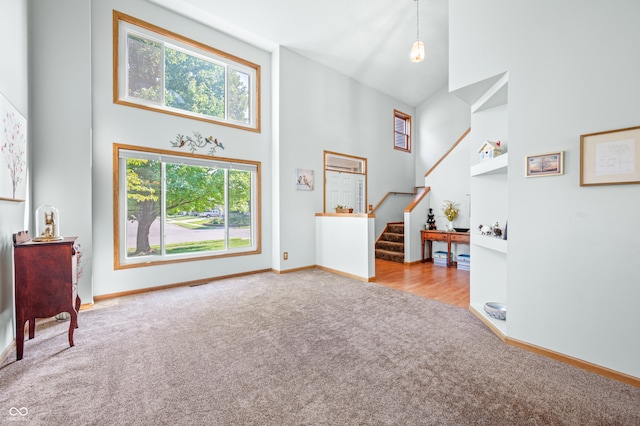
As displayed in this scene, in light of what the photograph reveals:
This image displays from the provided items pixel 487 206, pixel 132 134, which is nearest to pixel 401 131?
pixel 487 206

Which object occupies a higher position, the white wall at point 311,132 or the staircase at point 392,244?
the white wall at point 311,132

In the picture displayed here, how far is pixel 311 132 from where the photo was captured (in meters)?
5.74

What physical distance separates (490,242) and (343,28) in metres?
4.47

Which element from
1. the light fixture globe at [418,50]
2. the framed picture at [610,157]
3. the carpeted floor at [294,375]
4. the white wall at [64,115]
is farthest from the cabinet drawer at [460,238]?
the white wall at [64,115]

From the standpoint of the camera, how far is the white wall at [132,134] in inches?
144

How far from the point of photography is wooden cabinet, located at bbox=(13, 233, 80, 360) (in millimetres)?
2258

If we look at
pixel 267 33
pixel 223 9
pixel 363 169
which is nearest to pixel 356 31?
pixel 267 33

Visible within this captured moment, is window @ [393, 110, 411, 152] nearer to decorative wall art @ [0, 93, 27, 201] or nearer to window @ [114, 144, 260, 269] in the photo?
→ window @ [114, 144, 260, 269]

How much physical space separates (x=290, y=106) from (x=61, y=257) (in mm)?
4212

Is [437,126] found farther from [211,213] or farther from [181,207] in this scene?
Answer: [181,207]

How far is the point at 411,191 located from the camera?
862 centimetres

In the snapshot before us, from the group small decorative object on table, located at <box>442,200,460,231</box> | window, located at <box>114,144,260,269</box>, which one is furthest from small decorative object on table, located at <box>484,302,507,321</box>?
window, located at <box>114,144,260,269</box>

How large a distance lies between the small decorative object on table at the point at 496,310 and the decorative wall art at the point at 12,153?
14.7 feet

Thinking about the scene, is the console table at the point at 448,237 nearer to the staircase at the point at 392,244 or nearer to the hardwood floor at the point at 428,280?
the hardwood floor at the point at 428,280
